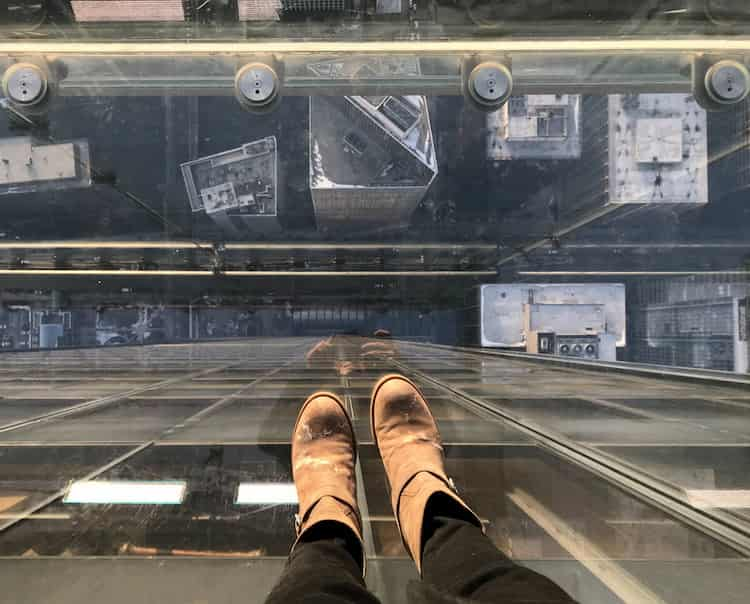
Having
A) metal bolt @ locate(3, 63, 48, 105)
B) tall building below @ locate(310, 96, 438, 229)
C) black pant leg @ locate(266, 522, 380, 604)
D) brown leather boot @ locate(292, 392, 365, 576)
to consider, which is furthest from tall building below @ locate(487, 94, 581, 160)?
black pant leg @ locate(266, 522, 380, 604)

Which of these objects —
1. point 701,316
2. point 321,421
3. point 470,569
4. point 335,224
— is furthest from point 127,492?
point 701,316

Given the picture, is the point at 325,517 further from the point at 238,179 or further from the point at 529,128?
the point at 529,128

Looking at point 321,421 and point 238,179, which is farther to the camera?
point 238,179

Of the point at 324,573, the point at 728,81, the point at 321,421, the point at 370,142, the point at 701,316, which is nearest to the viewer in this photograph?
the point at 324,573

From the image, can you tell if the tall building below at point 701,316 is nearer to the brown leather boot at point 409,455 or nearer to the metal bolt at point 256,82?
the metal bolt at point 256,82

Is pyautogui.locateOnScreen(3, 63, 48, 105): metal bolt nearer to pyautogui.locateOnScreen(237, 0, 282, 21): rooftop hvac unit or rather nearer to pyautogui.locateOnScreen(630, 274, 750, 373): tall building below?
pyautogui.locateOnScreen(237, 0, 282, 21): rooftop hvac unit

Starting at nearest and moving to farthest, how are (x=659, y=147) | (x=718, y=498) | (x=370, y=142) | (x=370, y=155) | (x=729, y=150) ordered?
(x=718, y=498) → (x=370, y=142) → (x=370, y=155) → (x=659, y=147) → (x=729, y=150)
